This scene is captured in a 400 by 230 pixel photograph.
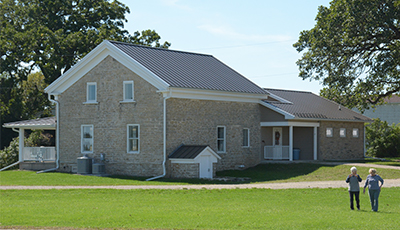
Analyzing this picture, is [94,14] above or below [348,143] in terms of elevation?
above

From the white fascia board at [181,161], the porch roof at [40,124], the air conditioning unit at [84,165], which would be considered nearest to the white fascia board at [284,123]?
the white fascia board at [181,161]

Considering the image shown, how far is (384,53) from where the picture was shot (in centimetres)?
3694

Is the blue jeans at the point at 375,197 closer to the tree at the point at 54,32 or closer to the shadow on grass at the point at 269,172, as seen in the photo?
the shadow on grass at the point at 269,172

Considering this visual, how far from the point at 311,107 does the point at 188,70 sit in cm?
1088

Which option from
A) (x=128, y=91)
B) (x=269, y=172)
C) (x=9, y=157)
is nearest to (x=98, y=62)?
(x=128, y=91)

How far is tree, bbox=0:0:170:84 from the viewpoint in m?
46.6

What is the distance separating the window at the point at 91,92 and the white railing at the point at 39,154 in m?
4.89

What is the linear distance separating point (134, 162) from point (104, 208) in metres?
13.8

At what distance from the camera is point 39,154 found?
36500mm

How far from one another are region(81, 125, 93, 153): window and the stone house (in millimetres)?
57

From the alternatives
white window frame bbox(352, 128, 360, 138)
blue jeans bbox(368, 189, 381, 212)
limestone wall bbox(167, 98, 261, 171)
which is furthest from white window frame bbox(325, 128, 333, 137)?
blue jeans bbox(368, 189, 381, 212)

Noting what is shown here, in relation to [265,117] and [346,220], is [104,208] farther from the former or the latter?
[265,117]

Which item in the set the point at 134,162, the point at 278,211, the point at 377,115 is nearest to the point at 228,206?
the point at 278,211

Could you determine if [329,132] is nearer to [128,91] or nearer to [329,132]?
[329,132]
